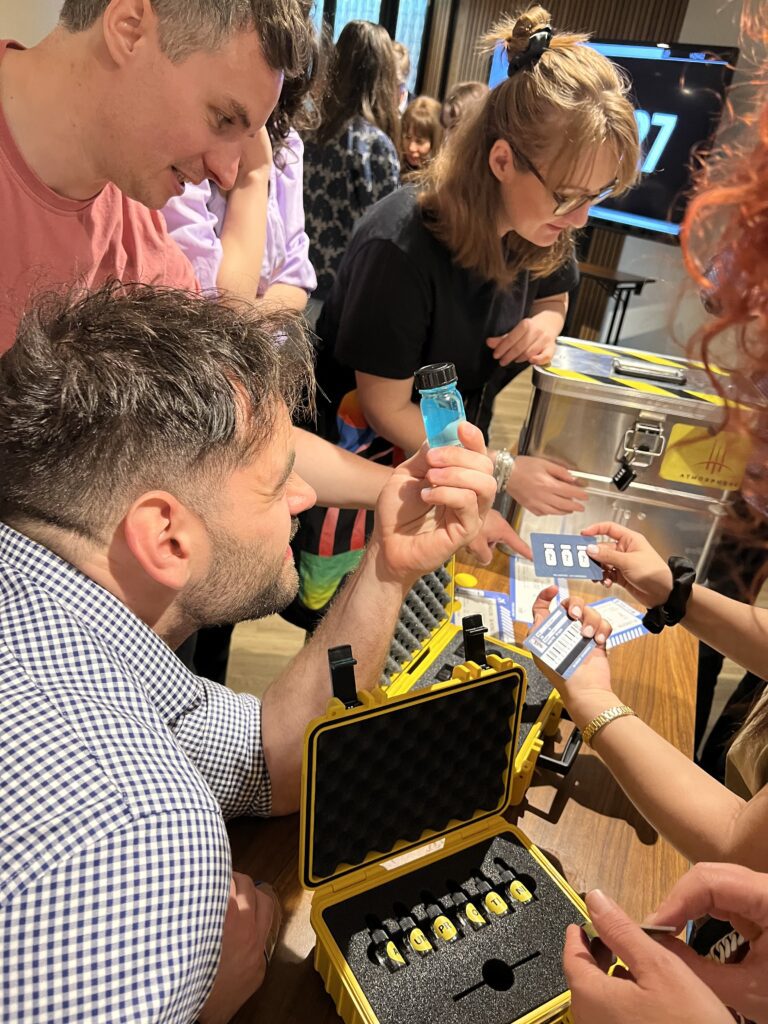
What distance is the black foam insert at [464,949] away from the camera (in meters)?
0.83

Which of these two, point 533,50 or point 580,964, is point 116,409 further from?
point 533,50

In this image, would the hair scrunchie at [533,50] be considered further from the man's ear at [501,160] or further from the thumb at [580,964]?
the thumb at [580,964]

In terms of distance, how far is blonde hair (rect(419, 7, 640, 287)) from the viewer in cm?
151

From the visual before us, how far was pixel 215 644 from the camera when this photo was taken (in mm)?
A: 1979

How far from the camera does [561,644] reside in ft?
3.86

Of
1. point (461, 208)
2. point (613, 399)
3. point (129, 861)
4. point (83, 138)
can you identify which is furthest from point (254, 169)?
point (129, 861)

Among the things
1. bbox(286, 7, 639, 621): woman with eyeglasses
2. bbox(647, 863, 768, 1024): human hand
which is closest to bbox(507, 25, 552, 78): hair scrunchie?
bbox(286, 7, 639, 621): woman with eyeglasses

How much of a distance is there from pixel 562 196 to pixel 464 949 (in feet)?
4.92

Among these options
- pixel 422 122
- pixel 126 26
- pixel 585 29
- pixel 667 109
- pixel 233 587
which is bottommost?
pixel 233 587

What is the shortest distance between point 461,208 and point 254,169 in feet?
1.68

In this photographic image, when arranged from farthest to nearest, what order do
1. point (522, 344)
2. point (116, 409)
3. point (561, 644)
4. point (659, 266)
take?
point (659, 266) → point (522, 344) → point (561, 644) → point (116, 409)

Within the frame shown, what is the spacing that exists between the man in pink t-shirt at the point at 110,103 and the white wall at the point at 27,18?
110 centimetres

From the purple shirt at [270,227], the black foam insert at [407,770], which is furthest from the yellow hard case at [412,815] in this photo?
the purple shirt at [270,227]

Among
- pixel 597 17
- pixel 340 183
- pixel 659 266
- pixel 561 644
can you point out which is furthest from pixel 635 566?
pixel 597 17
